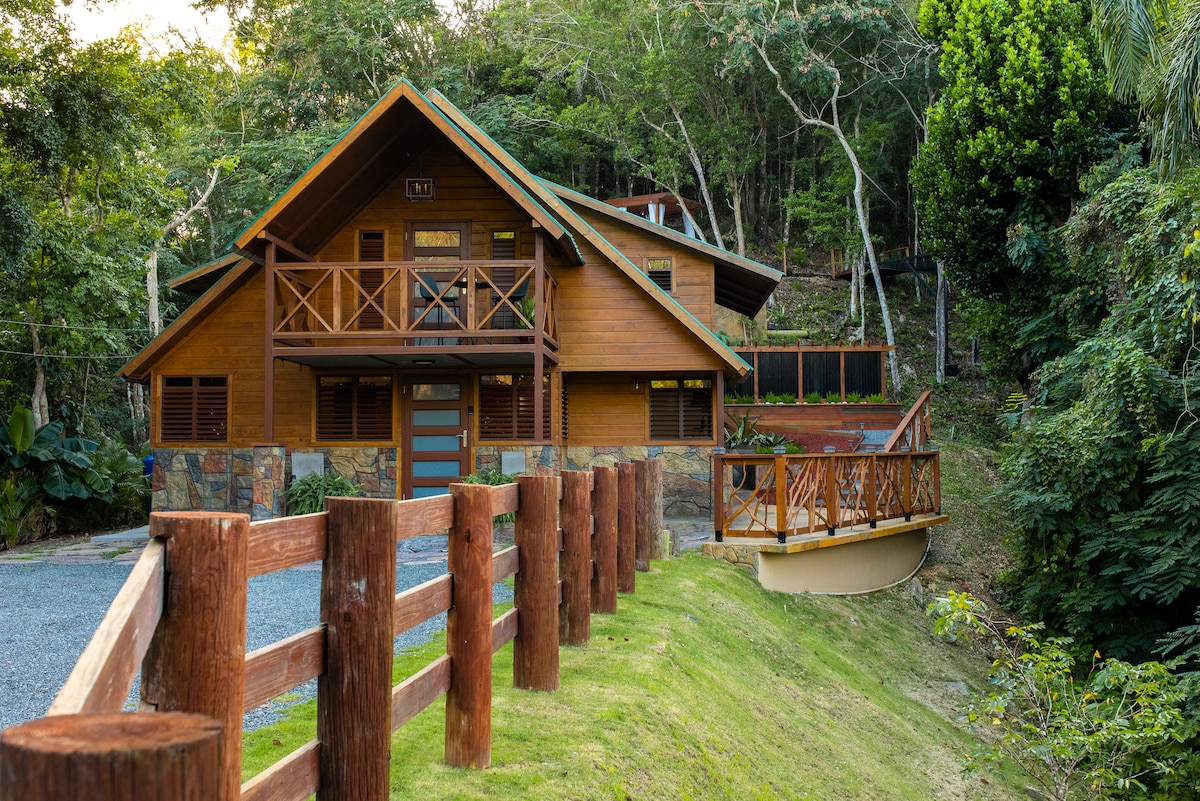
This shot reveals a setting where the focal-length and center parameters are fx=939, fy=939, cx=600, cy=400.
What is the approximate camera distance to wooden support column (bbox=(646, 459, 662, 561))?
10.1 meters

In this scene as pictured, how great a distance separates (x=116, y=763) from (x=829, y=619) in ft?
37.9

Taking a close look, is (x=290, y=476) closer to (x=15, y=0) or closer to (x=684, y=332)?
(x=684, y=332)

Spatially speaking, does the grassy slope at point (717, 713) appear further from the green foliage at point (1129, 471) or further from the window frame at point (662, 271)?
the window frame at point (662, 271)

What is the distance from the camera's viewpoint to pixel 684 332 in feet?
54.6

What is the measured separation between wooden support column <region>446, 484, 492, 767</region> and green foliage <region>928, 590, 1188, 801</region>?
5.39 metres

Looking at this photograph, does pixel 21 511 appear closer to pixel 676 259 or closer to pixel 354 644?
pixel 676 259

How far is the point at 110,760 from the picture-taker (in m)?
1.24

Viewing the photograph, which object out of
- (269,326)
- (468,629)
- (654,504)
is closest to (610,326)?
(269,326)

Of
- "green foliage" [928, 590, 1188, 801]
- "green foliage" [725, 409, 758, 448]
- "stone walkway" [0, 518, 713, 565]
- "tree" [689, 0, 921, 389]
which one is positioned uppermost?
"tree" [689, 0, 921, 389]

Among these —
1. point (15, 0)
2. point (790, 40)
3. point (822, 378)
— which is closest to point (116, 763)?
point (15, 0)

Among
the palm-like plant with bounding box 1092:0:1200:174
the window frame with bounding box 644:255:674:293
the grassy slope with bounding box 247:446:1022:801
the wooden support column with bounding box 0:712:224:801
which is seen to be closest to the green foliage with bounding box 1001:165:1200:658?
the palm-like plant with bounding box 1092:0:1200:174

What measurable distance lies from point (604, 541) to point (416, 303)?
10699mm

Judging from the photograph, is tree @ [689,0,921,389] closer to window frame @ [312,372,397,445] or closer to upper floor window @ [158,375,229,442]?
window frame @ [312,372,397,445]

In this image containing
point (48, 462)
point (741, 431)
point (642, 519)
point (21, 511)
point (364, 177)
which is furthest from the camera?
point (741, 431)
